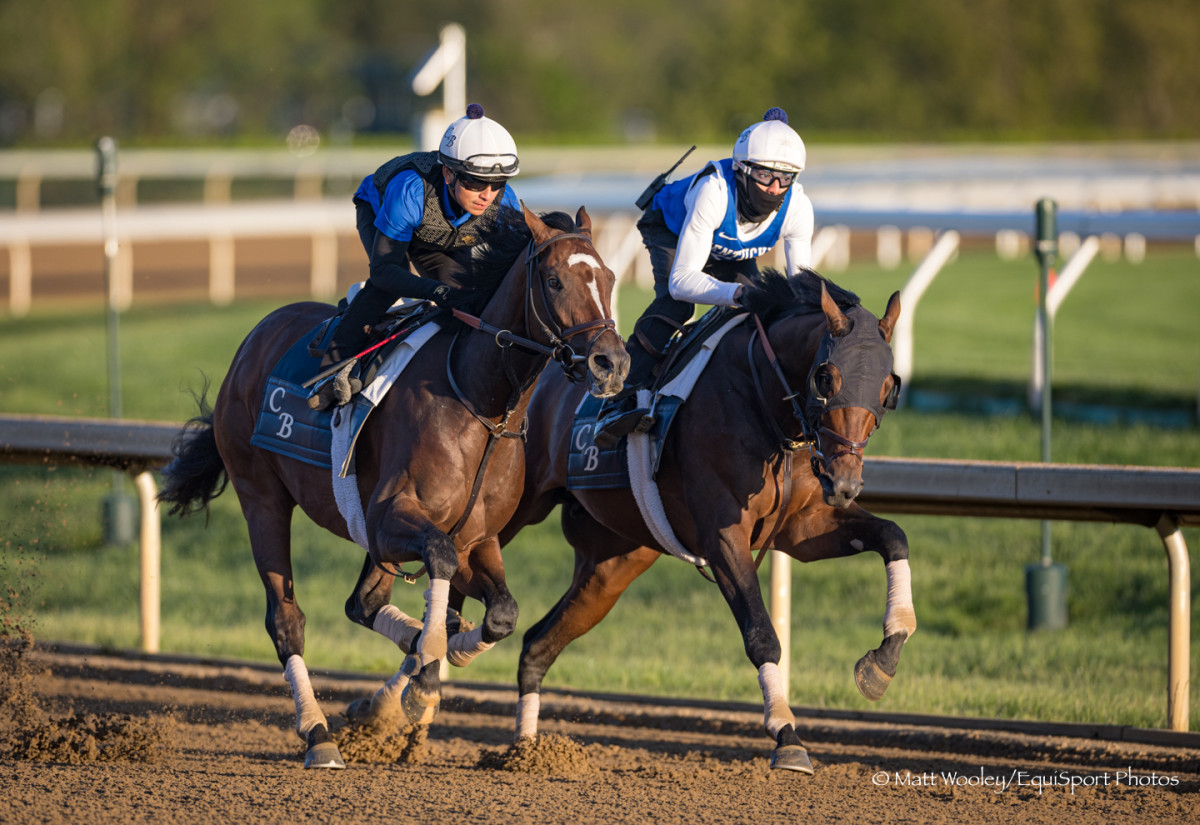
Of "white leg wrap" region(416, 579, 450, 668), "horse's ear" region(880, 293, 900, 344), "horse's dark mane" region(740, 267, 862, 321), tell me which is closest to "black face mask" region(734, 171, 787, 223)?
"horse's dark mane" region(740, 267, 862, 321)

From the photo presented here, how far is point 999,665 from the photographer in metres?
7.00

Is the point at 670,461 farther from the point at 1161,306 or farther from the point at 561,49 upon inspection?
the point at 561,49

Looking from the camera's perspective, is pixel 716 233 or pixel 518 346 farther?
pixel 716 233

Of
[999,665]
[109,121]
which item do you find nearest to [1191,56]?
[109,121]

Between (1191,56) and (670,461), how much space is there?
42449 mm

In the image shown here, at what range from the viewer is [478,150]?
505 centimetres

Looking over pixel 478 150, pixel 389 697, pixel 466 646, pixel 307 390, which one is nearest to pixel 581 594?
pixel 466 646

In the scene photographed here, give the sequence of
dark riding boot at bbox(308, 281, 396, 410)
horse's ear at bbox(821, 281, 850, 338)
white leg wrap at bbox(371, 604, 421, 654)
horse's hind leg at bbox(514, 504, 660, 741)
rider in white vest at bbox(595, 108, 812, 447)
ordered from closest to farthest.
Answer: horse's ear at bbox(821, 281, 850, 338) → white leg wrap at bbox(371, 604, 421, 654) → rider in white vest at bbox(595, 108, 812, 447) → dark riding boot at bbox(308, 281, 396, 410) → horse's hind leg at bbox(514, 504, 660, 741)

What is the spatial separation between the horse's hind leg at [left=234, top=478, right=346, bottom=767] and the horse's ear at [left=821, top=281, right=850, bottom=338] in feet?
7.37

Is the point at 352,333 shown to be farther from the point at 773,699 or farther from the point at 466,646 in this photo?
the point at 773,699

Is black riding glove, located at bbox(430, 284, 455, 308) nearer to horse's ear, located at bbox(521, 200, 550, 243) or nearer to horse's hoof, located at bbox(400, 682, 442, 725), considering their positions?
horse's ear, located at bbox(521, 200, 550, 243)

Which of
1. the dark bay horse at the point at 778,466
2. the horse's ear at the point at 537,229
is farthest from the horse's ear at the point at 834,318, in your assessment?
the horse's ear at the point at 537,229

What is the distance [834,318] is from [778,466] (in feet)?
1.96

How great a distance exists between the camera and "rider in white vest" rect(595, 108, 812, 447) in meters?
5.18
